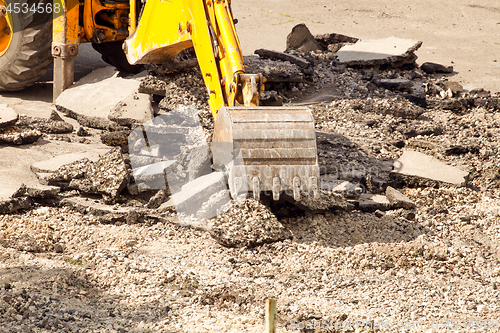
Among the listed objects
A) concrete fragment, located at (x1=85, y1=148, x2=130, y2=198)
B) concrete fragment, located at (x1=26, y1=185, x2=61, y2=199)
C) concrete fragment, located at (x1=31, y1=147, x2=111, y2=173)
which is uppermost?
concrete fragment, located at (x1=85, y1=148, x2=130, y2=198)

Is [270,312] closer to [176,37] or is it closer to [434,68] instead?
[176,37]

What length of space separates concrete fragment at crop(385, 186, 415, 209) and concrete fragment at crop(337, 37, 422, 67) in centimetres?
444

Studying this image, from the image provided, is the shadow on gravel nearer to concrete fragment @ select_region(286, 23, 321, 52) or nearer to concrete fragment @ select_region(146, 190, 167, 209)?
concrete fragment @ select_region(146, 190, 167, 209)

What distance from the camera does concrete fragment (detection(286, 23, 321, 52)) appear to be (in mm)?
8992

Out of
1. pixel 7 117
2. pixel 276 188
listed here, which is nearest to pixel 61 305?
pixel 276 188

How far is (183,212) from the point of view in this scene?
3803 mm

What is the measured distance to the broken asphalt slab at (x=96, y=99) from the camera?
570cm

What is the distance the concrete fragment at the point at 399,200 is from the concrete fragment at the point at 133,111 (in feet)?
8.60

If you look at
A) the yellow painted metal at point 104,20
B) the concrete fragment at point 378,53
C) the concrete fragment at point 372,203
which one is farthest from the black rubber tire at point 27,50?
the concrete fragment at point 378,53

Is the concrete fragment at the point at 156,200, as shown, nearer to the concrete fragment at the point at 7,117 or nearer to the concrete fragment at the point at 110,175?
the concrete fragment at the point at 110,175

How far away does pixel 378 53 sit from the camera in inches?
333

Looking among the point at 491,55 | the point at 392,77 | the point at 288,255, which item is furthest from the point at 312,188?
the point at 491,55

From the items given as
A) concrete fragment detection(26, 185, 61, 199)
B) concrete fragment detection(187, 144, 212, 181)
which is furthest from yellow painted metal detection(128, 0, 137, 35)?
concrete fragment detection(26, 185, 61, 199)

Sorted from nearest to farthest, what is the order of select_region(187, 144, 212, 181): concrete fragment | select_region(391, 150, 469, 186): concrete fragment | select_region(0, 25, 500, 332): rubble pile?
select_region(0, 25, 500, 332): rubble pile
select_region(187, 144, 212, 181): concrete fragment
select_region(391, 150, 469, 186): concrete fragment
